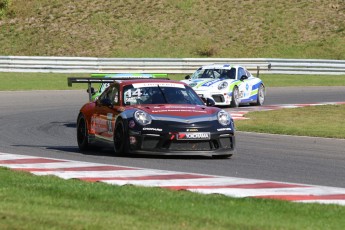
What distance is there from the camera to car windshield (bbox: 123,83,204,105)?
54.5 feet

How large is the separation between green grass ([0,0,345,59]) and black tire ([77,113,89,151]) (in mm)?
33396

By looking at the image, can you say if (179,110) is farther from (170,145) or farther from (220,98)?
(220,98)

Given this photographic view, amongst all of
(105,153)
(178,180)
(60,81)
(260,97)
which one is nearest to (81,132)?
(105,153)

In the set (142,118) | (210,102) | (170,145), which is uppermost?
(142,118)

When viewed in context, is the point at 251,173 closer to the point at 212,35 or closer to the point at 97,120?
the point at 97,120

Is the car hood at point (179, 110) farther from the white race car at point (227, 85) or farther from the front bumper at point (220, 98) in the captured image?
the front bumper at point (220, 98)

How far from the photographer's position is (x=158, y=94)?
16734mm

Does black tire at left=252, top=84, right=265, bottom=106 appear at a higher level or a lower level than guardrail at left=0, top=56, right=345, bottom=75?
higher

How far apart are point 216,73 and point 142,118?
577 inches

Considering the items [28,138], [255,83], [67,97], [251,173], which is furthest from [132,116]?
[67,97]

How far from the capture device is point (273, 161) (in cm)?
1533

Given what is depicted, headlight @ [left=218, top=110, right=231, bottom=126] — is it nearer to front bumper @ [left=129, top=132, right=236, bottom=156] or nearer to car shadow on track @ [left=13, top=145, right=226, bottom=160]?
front bumper @ [left=129, top=132, right=236, bottom=156]

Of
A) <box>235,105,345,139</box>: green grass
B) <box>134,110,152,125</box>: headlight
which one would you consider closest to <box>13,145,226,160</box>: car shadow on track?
<box>134,110,152,125</box>: headlight

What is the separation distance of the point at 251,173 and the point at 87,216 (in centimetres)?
509
